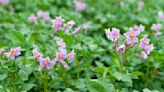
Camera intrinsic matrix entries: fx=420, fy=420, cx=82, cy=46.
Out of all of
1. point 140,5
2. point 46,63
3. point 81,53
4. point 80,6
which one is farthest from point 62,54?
point 140,5

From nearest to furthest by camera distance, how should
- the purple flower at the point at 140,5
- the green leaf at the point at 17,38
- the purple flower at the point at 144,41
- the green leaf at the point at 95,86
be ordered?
1. the green leaf at the point at 95,86
2. the purple flower at the point at 144,41
3. the green leaf at the point at 17,38
4. the purple flower at the point at 140,5

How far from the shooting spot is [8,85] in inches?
96.3

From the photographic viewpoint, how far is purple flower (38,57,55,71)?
2.37m

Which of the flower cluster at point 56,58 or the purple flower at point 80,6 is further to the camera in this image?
the purple flower at point 80,6

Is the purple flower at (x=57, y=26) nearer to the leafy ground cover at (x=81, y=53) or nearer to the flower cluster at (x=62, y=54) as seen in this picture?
the leafy ground cover at (x=81, y=53)

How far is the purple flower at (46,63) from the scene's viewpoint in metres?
2.37

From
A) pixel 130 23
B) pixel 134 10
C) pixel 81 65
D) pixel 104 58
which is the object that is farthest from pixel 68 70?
pixel 134 10

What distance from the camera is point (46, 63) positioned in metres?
2.38

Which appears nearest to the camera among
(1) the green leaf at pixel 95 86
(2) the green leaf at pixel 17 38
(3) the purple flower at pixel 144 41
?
(1) the green leaf at pixel 95 86

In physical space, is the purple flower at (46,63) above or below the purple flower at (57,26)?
below

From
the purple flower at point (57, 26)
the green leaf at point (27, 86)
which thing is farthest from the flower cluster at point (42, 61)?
the purple flower at point (57, 26)

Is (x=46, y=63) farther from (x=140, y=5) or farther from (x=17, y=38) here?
(x=140, y=5)

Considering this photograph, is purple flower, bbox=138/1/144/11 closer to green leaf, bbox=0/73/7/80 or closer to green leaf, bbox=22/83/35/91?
green leaf, bbox=22/83/35/91

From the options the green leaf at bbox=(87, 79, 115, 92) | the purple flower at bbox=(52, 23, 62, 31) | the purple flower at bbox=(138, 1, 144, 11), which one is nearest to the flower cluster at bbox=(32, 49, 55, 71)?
the green leaf at bbox=(87, 79, 115, 92)
